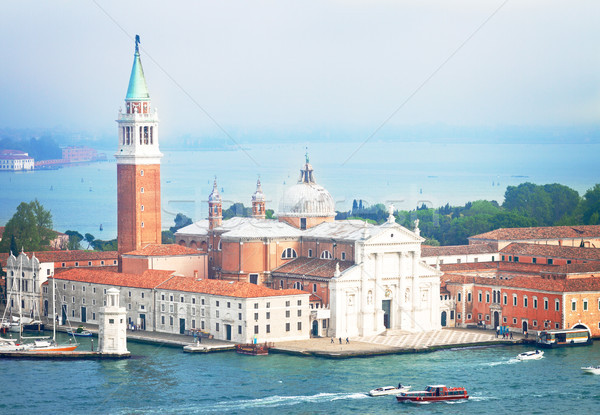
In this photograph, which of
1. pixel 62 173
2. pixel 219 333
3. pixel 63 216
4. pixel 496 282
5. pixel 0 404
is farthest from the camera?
pixel 62 173

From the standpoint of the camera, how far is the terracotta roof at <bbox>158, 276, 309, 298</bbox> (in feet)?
184

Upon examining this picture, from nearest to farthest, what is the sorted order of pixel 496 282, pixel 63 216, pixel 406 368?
pixel 406 368
pixel 496 282
pixel 63 216

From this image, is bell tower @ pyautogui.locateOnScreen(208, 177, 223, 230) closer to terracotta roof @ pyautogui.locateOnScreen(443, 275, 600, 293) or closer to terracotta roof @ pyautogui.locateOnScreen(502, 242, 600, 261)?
terracotta roof @ pyautogui.locateOnScreen(443, 275, 600, 293)

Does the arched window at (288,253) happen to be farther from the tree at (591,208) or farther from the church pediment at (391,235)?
the tree at (591,208)

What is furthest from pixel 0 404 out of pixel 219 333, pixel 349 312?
pixel 349 312

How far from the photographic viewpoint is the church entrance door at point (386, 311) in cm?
6003

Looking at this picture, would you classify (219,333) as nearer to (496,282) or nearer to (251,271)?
(251,271)

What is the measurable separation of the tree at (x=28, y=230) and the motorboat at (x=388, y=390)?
103 feet

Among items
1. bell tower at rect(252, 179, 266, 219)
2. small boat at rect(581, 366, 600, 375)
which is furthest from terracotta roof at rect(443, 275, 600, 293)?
bell tower at rect(252, 179, 266, 219)

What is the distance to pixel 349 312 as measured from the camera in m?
58.5

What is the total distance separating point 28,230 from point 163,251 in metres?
15.6

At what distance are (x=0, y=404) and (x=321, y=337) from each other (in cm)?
1561

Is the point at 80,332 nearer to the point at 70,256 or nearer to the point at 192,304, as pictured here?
the point at 192,304

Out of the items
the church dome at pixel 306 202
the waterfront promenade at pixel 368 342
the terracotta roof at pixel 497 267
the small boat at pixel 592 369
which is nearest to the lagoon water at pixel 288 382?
the small boat at pixel 592 369
